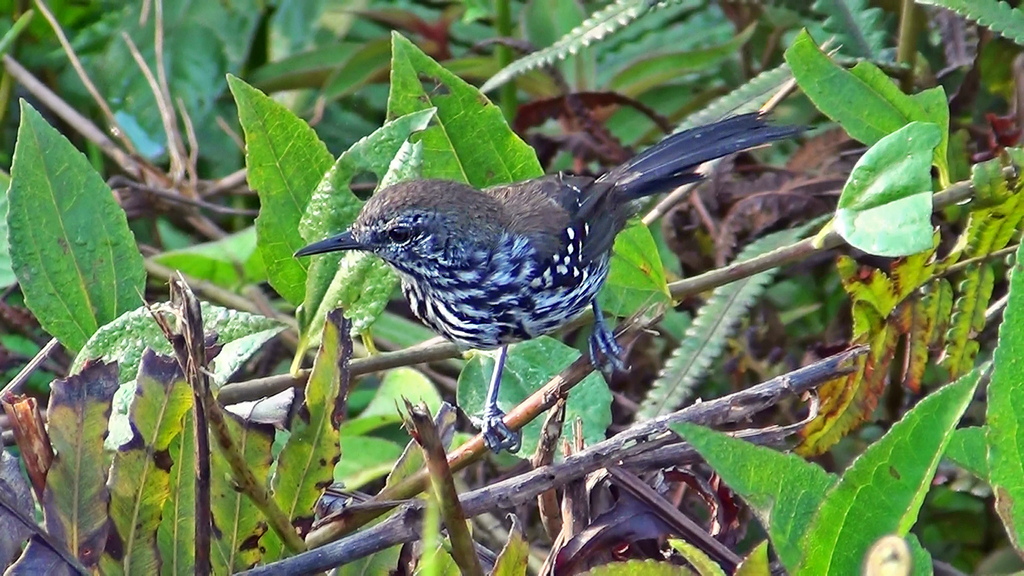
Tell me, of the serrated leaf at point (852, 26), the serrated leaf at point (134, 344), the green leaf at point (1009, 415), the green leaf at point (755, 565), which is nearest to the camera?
the green leaf at point (755, 565)

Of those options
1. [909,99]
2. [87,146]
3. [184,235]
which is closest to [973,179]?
[909,99]

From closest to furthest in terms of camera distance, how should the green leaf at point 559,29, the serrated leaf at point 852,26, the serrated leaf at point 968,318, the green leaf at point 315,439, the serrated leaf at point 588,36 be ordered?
the green leaf at point 315,439
the serrated leaf at point 968,318
the serrated leaf at point 588,36
the serrated leaf at point 852,26
the green leaf at point 559,29

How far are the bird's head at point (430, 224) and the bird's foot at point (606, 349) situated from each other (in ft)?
1.36

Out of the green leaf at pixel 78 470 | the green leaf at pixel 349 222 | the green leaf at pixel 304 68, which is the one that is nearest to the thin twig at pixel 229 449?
the green leaf at pixel 78 470

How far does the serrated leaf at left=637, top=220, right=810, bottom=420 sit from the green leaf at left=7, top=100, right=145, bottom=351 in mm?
1115

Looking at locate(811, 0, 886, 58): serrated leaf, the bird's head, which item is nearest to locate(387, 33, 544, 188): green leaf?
the bird's head

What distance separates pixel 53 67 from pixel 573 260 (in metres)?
2.25

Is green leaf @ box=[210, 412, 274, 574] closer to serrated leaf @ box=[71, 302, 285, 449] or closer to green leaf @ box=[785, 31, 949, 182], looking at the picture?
serrated leaf @ box=[71, 302, 285, 449]

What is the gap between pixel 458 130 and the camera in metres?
2.25

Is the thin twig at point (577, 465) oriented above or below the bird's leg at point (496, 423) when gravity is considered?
above

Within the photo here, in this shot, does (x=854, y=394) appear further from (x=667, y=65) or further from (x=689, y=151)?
(x=667, y=65)

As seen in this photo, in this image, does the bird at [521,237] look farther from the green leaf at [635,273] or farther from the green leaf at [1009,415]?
the green leaf at [1009,415]

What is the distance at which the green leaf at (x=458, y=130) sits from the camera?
2123 millimetres

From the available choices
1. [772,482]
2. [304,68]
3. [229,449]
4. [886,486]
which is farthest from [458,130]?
[304,68]
